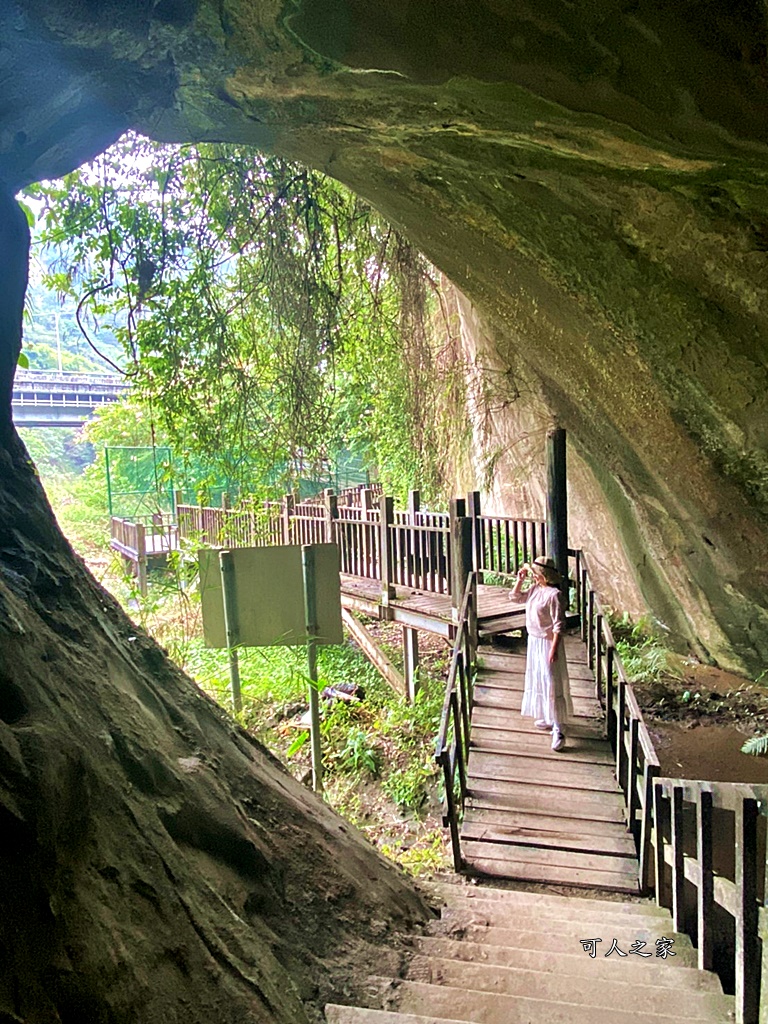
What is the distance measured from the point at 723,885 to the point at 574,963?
71 cm

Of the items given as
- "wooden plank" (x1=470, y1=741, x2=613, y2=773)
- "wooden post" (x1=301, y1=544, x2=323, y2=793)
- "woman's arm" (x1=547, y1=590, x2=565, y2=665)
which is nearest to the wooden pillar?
"wooden plank" (x1=470, y1=741, x2=613, y2=773)

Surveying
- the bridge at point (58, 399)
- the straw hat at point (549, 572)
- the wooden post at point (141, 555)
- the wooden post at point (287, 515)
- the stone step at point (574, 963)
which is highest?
the bridge at point (58, 399)

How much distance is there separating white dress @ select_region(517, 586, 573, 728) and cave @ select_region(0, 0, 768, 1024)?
2.12m

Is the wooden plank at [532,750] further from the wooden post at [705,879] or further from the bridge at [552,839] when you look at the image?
the wooden post at [705,879]

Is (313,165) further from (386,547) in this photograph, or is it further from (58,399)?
(58,399)

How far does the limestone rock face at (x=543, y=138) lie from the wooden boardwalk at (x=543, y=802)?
237 centimetres

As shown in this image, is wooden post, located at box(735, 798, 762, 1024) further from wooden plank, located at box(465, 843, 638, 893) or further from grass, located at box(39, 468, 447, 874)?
grass, located at box(39, 468, 447, 874)

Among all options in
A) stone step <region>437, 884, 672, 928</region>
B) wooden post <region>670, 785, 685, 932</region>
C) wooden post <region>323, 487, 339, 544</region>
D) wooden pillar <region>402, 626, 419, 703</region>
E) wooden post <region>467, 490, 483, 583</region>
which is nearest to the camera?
wooden post <region>670, 785, 685, 932</region>

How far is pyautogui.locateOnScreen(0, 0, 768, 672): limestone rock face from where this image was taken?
205cm

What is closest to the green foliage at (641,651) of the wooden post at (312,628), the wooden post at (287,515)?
the wooden post at (312,628)

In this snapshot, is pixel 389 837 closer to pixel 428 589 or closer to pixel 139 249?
pixel 428 589

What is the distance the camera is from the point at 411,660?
29.8 feet

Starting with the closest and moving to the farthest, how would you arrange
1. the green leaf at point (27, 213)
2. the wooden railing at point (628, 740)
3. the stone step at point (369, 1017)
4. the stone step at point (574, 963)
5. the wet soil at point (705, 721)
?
the stone step at point (369, 1017) → the green leaf at point (27, 213) → the stone step at point (574, 963) → the wooden railing at point (628, 740) → the wet soil at point (705, 721)

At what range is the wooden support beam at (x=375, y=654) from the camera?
9680 mm
